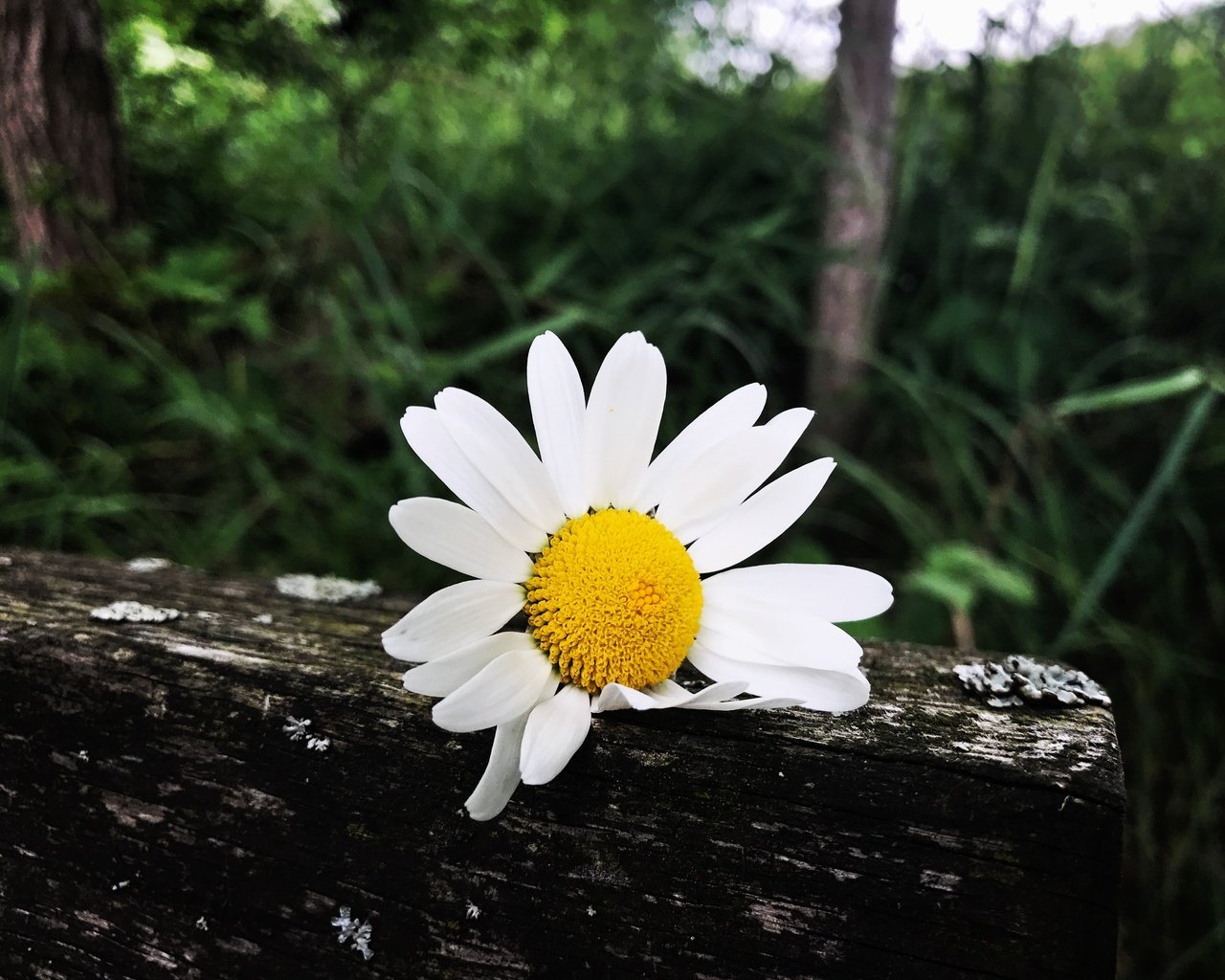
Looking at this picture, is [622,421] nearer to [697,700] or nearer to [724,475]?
[724,475]

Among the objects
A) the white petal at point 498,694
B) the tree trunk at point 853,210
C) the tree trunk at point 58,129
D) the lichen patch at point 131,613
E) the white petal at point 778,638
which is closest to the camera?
the white petal at point 498,694

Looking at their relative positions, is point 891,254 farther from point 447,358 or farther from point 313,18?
point 313,18

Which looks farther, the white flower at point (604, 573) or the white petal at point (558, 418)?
the white petal at point (558, 418)

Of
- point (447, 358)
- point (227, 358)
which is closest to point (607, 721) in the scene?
point (447, 358)

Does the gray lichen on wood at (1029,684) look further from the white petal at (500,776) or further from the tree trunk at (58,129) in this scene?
→ the tree trunk at (58,129)

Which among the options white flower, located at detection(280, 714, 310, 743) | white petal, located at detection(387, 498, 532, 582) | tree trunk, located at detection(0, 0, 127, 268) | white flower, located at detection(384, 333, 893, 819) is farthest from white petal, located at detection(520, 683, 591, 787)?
tree trunk, located at detection(0, 0, 127, 268)

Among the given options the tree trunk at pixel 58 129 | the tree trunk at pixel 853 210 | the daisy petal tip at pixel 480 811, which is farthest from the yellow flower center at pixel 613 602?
the tree trunk at pixel 58 129

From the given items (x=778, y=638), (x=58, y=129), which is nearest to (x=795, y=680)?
(x=778, y=638)
